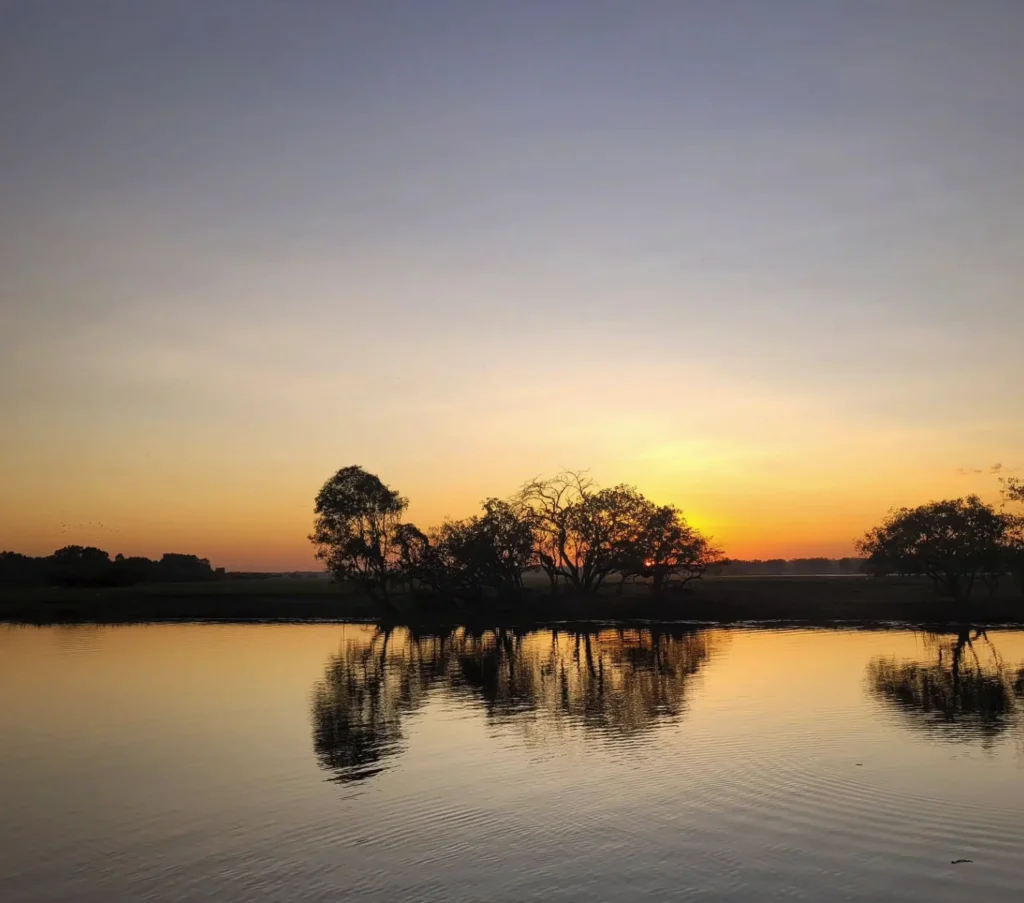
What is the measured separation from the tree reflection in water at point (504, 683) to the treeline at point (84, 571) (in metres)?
98.3

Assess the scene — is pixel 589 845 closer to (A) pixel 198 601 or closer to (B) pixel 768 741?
(B) pixel 768 741

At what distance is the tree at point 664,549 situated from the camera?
117m

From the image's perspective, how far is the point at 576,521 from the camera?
118 metres

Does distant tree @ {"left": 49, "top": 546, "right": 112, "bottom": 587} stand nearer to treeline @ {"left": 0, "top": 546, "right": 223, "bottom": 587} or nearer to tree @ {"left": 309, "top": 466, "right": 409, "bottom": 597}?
treeline @ {"left": 0, "top": 546, "right": 223, "bottom": 587}

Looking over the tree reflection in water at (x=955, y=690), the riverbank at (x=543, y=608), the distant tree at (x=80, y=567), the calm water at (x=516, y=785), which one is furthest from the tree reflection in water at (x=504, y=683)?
the distant tree at (x=80, y=567)

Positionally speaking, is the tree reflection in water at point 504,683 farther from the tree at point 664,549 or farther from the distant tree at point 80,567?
the distant tree at point 80,567

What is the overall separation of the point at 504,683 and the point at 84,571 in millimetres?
131774

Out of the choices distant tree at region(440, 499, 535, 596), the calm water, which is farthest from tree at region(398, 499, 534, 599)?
the calm water

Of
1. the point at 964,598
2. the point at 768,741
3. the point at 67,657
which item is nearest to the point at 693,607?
the point at 964,598

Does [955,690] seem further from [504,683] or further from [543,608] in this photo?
[543,608]

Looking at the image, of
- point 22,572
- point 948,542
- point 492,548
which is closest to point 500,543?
point 492,548

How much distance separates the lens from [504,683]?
46906 millimetres

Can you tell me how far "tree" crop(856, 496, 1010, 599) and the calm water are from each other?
200 ft

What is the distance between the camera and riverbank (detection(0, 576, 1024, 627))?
95812 millimetres
